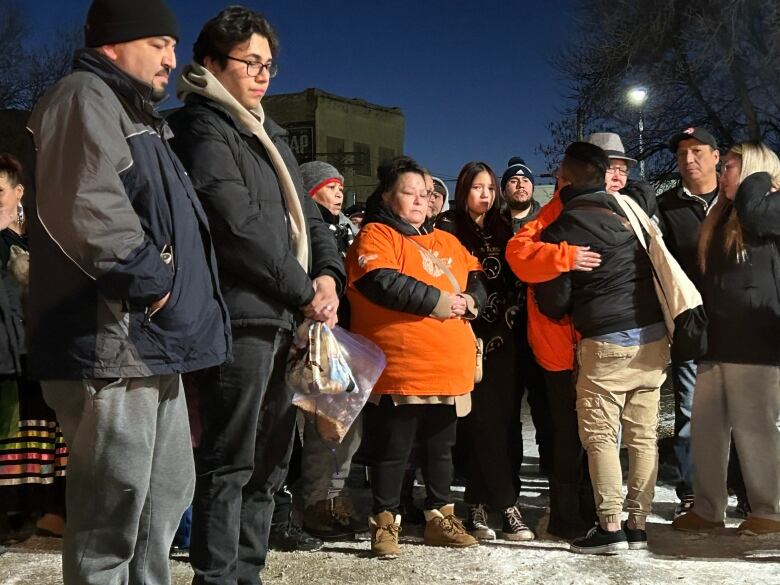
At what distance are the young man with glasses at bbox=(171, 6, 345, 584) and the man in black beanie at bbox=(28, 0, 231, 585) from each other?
1.35 ft

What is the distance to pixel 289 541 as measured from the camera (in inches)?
174

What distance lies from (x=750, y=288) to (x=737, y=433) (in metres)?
0.78

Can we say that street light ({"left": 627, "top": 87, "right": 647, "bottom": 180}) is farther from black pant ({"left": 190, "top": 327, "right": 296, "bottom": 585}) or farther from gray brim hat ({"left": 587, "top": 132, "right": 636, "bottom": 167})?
black pant ({"left": 190, "top": 327, "right": 296, "bottom": 585})

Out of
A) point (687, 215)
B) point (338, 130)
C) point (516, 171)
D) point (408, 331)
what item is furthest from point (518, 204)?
point (338, 130)

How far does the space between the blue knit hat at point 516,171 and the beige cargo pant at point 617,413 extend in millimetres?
1395

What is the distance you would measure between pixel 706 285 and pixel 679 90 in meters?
10.2

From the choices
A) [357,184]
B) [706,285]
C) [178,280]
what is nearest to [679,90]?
[706,285]

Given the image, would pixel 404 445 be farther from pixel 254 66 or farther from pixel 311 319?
pixel 254 66

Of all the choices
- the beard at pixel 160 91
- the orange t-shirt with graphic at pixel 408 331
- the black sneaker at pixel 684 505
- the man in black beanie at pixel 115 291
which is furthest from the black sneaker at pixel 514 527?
the beard at pixel 160 91

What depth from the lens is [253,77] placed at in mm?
3285

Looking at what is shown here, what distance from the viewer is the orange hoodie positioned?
4.35 metres

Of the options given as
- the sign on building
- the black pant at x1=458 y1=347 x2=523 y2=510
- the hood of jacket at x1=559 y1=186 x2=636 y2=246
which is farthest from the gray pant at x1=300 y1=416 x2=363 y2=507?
the sign on building

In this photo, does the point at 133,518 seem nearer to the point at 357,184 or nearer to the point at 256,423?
the point at 256,423

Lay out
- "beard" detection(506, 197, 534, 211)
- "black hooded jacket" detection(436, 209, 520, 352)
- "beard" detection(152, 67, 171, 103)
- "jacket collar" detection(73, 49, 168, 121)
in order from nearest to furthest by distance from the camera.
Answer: "jacket collar" detection(73, 49, 168, 121) < "beard" detection(152, 67, 171, 103) < "black hooded jacket" detection(436, 209, 520, 352) < "beard" detection(506, 197, 534, 211)
